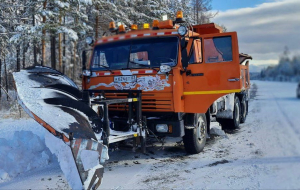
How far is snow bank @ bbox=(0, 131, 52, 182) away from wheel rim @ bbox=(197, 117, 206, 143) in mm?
3184

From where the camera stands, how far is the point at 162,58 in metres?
5.49

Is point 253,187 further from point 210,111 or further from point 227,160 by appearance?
point 210,111

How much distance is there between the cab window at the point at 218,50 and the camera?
17.2 feet

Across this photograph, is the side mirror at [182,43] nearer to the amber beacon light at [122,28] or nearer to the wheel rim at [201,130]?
the wheel rim at [201,130]

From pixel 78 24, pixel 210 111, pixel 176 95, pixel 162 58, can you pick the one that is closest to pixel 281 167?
pixel 176 95

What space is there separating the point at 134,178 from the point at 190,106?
6.20ft

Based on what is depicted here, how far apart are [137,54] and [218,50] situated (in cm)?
173

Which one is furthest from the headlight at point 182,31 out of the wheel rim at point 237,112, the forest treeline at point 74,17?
the forest treeline at point 74,17

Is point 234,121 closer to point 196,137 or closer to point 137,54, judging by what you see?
point 196,137

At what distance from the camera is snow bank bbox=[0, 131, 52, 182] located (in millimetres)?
4539

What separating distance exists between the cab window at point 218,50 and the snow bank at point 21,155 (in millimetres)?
3790

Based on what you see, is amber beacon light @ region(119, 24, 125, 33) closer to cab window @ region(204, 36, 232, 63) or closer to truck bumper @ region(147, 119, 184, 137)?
cab window @ region(204, 36, 232, 63)

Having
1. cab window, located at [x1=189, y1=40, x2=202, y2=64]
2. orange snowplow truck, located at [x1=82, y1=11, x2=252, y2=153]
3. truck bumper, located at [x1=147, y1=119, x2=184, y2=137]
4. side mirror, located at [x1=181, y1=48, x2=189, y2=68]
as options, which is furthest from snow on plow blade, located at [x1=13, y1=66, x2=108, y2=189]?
cab window, located at [x1=189, y1=40, x2=202, y2=64]

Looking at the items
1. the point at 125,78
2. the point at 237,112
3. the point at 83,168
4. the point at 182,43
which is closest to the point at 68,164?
the point at 83,168
